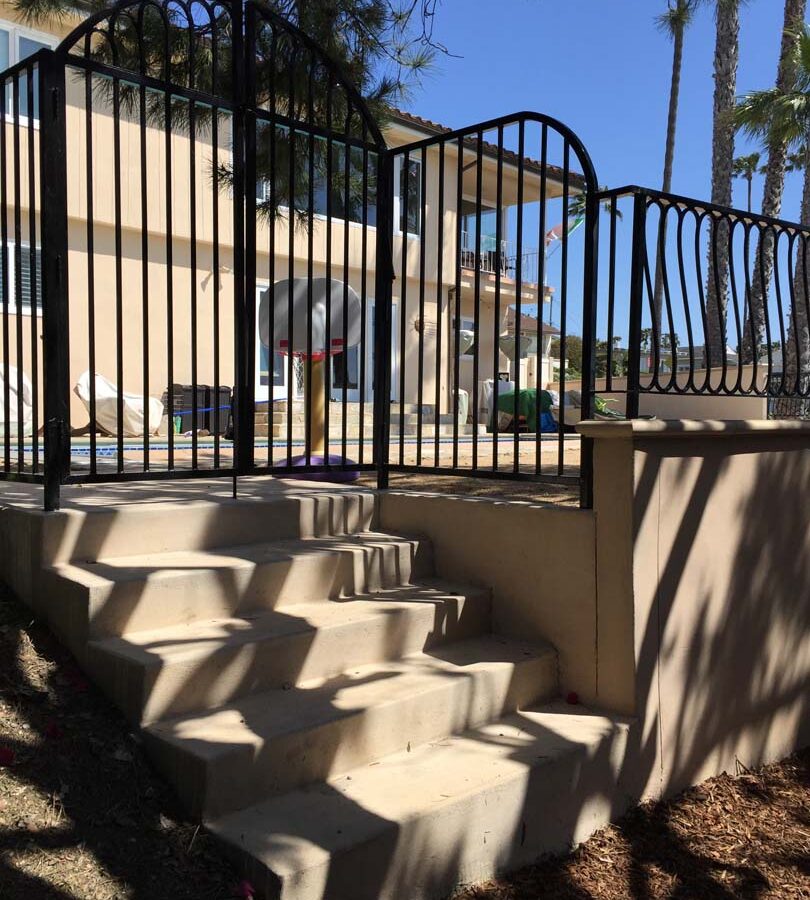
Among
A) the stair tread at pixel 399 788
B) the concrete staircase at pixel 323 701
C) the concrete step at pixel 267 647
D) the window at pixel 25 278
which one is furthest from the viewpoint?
the window at pixel 25 278

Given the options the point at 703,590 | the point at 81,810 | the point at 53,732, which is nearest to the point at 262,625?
the point at 53,732

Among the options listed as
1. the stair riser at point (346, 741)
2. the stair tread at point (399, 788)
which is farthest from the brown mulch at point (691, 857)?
the stair riser at point (346, 741)

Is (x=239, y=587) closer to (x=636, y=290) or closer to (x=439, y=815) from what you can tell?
(x=439, y=815)

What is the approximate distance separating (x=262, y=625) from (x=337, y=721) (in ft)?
1.81

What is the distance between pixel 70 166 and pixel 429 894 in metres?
11.4

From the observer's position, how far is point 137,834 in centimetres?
216

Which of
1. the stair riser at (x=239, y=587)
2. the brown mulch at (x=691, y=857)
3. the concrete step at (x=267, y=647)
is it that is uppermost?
the stair riser at (x=239, y=587)

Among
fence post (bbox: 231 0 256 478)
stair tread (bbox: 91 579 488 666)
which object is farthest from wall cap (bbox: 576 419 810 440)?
fence post (bbox: 231 0 256 478)

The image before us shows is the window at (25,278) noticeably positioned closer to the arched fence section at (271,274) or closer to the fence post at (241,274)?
the arched fence section at (271,274)

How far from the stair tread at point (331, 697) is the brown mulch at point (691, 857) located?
0.65m

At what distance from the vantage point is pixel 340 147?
6695 millimetres

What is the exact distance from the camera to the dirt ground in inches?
79.3

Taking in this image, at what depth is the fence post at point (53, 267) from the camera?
10.00 ft

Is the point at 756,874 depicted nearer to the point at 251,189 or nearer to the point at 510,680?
the point at 510,680
